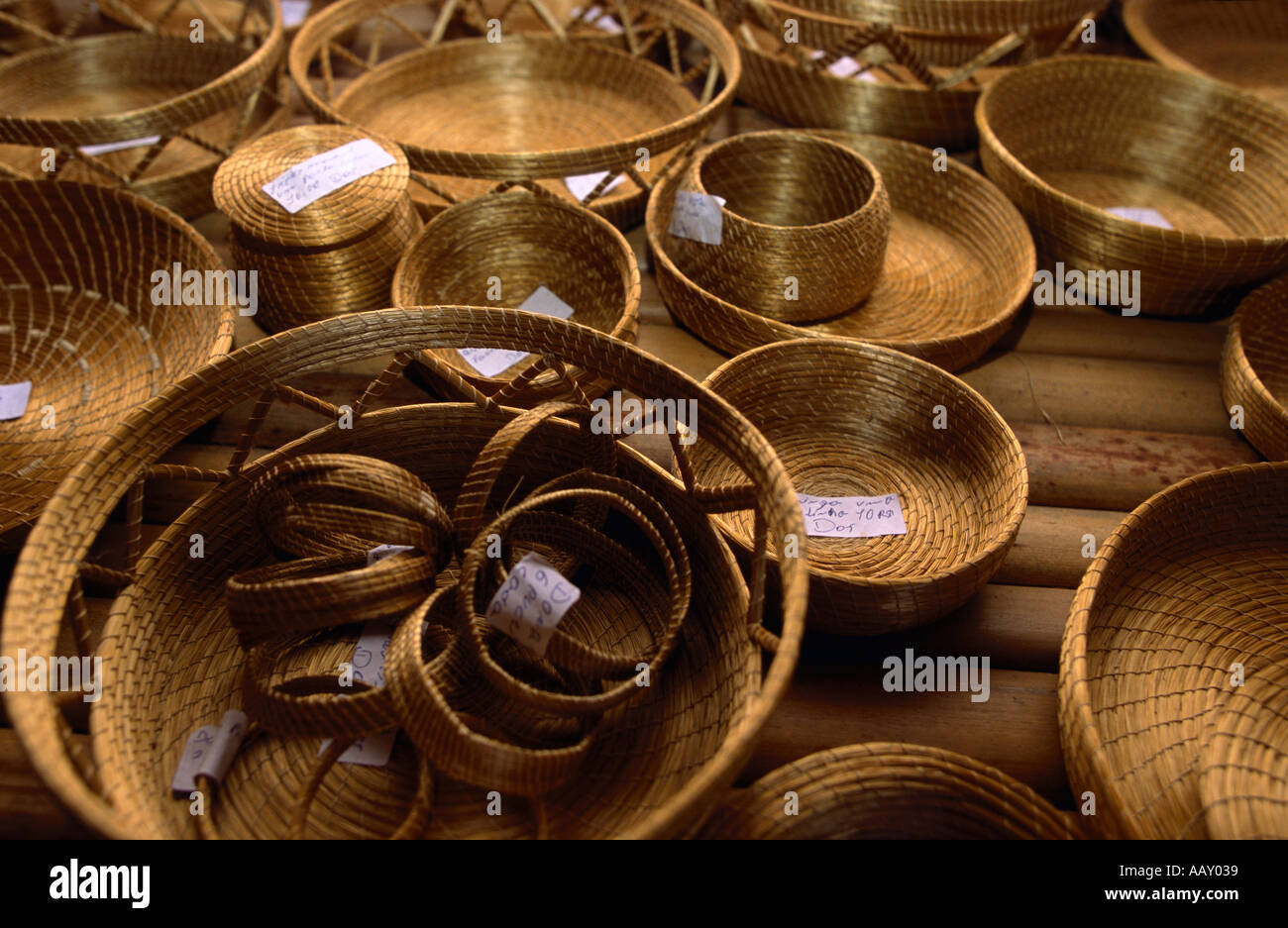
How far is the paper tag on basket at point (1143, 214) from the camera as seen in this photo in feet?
6.81

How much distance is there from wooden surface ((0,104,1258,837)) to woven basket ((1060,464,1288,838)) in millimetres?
99

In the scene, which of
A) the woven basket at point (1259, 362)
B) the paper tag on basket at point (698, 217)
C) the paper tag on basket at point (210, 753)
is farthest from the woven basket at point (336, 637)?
the woven basket at point (1259, 362)

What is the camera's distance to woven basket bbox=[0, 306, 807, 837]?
106 cm

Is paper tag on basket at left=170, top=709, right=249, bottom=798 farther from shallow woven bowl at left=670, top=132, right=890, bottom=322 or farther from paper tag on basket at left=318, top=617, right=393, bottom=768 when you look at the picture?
shallow woven bowl at left=670, top=132, right=890, bottom=322

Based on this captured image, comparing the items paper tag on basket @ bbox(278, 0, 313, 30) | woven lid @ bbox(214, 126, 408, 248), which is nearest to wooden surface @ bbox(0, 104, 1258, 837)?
woven lid @ bbox(214, 126, 408, 248)

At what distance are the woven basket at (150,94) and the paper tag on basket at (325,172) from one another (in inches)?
13.1

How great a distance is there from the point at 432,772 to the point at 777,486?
58 centimetres

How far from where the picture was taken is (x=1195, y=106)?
7.22 ft

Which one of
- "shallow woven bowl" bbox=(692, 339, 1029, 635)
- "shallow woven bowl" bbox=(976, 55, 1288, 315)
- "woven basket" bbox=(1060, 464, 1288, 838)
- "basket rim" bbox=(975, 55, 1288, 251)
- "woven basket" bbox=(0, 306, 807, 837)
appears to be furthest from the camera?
"shallow woven bowl" bbox=(976, 55, 1288, 315)

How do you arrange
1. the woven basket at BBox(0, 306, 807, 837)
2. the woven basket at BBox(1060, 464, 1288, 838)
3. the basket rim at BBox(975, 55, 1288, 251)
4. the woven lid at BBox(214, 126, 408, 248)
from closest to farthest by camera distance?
the woven basket at BBox(0, 306, 807, 837), the woven basket at BBox(1060, 464, 1288, 838), the woven lid at BBox(214, 126, 408, 248), the basket rim at BBox(975, 55, 1288, 251)

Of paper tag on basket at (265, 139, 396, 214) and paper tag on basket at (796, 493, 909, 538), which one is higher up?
paper tag on basket at (265, 139, 396, 214)

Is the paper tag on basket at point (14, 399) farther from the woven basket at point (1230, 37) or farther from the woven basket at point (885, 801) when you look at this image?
the woven basket at point (1230, 37)

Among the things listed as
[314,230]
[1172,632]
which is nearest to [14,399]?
[314,230]

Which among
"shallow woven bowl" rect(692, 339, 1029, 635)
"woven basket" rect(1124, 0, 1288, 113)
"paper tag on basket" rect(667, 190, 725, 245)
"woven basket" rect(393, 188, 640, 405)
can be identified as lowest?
"shallow woven bowl" rect(692, 339, 1029, 635)
